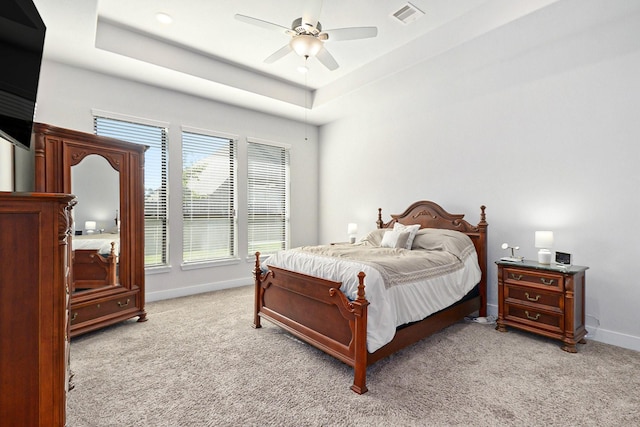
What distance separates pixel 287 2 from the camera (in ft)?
10.1

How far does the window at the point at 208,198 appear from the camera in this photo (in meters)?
4.73

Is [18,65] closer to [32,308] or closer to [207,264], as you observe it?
[32,308]

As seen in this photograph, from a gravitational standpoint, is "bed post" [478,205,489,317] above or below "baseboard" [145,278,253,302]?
above

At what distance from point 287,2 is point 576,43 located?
2.94m

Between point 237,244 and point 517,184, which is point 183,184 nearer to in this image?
point 237,244

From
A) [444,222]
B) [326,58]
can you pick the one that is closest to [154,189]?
[326,58]

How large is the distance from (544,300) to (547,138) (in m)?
1.73

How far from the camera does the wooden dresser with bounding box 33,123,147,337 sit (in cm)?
291

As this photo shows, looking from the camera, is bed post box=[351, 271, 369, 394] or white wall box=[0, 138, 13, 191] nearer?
bed post box=[351, 271, 369, 394]

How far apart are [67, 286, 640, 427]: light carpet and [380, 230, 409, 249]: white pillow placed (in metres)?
1.08

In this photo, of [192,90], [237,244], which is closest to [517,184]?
[237,244]

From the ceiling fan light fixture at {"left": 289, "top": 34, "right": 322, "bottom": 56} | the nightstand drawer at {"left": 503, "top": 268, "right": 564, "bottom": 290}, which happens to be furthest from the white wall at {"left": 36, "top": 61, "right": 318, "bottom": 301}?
the nightstand drawer at {"left": 503, "top": 268, "right": 564, "bottom": 290}

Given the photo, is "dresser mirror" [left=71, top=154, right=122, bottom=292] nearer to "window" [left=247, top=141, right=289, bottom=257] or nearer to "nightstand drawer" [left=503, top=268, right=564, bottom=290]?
"window" [left=247, top=141, right=289, bottom=257]

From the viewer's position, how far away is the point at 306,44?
2.75 meters
